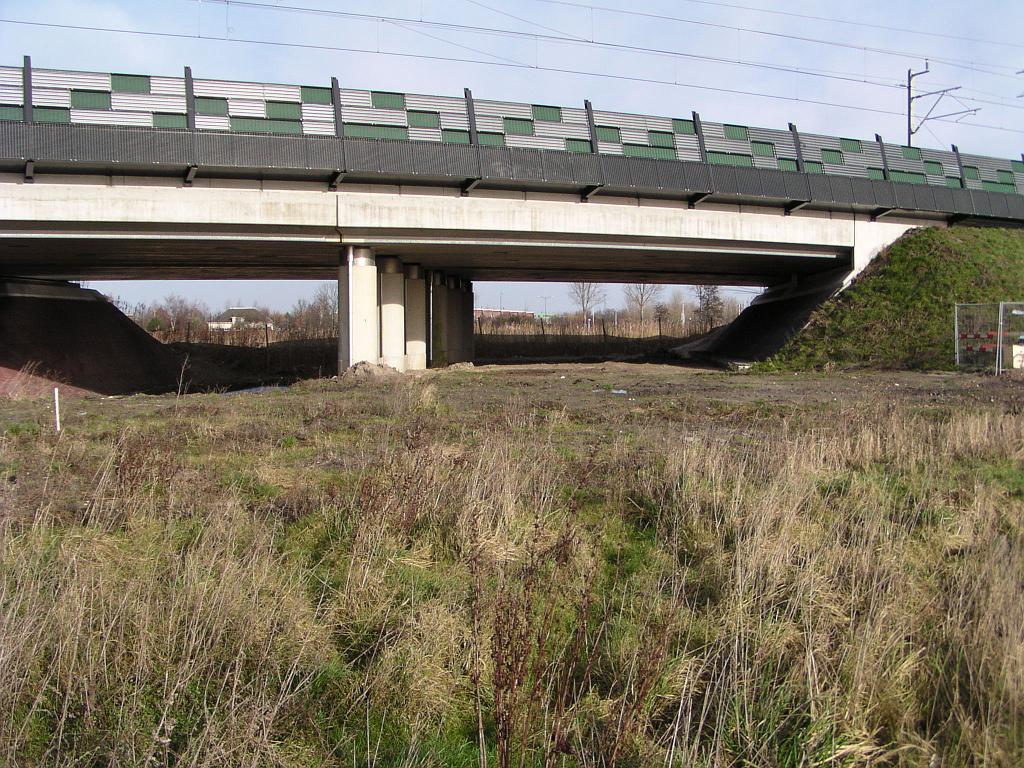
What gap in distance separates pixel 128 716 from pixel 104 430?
795cm

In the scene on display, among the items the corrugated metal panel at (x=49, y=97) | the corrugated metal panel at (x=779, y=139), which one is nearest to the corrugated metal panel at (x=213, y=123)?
the corrugated metal panel at (x=49, y=97)

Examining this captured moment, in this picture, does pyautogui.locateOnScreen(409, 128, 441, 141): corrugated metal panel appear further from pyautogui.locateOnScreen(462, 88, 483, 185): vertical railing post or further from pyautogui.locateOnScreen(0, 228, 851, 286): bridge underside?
pyautogui.locateOnScreen(0, 228, 851, 286): bridge underside

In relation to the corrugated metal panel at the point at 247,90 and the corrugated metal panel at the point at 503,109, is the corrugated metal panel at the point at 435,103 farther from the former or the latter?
the corrugated metal panel at the point at 247,90

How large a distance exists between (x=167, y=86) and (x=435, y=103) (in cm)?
753

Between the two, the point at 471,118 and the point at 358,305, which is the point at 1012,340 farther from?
the point at 358,305

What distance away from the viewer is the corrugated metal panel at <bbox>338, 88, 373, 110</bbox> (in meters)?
21.5

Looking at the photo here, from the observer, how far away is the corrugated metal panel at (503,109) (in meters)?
22.8

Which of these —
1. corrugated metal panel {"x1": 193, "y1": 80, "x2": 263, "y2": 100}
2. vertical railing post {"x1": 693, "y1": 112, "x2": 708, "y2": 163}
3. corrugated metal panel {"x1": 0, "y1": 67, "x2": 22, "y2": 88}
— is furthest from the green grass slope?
corrugated metal panel {"x1": 0, "y1": 67, "x2": 22, "y2": 88}

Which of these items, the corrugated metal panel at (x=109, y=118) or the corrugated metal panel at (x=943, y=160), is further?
the corrugated metal panel at (x=943, y=160)

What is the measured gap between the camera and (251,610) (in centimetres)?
404

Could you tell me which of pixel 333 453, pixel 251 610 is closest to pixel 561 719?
pixel 251 610

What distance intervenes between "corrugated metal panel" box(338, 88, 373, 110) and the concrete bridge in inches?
5.4

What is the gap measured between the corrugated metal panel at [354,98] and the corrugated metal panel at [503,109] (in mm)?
3343

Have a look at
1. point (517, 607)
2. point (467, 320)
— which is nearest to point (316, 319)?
point (467, 320)
